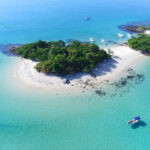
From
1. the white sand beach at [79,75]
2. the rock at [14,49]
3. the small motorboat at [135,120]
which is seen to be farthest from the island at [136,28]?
the rock at [14,49]

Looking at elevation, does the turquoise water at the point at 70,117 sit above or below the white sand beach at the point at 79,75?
below

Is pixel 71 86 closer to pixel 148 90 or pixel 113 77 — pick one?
pixel 113 77

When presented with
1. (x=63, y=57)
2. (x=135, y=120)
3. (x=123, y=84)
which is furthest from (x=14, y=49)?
(x=135, y=120)

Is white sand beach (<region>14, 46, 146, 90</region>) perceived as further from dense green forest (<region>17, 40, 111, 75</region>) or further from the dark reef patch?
the dark reef patch

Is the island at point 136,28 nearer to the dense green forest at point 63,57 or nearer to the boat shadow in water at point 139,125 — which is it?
A: the dense green forest at point 63,57

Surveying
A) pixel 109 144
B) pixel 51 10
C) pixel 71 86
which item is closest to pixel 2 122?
pixel 71 86

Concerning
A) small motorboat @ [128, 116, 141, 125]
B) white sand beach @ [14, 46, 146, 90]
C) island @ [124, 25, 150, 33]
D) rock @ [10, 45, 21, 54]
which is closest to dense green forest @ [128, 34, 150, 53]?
white sand beach @ [14, 46, 146, 90]

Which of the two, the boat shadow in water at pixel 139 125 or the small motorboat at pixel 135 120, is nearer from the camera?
the boat shadow in water at pixel 139 125
